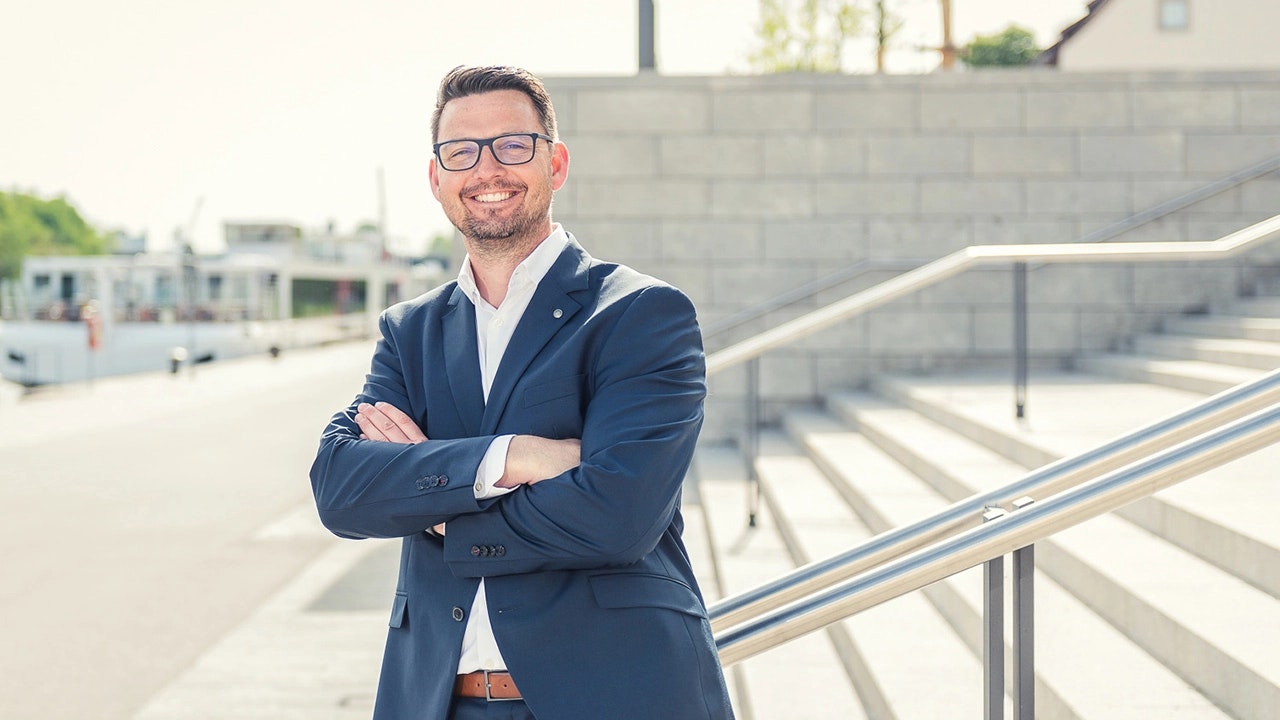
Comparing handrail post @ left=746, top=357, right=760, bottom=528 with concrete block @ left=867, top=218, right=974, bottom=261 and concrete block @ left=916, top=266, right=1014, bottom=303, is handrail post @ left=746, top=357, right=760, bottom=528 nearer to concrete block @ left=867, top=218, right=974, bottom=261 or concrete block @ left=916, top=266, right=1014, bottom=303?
concrete block @ left=916, top=266, right=1014, bottom=303

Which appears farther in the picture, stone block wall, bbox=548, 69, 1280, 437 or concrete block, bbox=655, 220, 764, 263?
concrete block, bbox=655, 220, 764, 263

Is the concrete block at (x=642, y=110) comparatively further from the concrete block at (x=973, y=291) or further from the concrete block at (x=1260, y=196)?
the concrete block at (x=1260, y=196)

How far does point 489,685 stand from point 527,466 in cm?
32

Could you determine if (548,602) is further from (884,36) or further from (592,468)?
(884,36)

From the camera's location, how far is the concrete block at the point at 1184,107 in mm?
7973

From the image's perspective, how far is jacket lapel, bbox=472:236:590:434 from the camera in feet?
5.39

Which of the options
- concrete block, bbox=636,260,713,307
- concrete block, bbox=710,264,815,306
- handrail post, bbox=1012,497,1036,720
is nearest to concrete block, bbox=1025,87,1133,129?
concrete block, bbox=710,264,815,306

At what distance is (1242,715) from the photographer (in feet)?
7.15

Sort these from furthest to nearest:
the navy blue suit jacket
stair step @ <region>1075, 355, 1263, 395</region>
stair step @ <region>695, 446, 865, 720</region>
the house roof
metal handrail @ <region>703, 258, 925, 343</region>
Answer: the house roof → metal handrail @ <region>703, 258, 925, 343</region> → stair step @ <region>1075, 355, 1263, 395</region> → stair step @ <region>695, 446, 865, 720</region> → the navy blue suit jacket

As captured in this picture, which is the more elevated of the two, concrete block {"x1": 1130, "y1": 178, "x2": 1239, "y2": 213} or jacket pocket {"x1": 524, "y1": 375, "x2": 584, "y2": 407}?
concrete block {"x1": 1130, "y1": 178, "x2": 1239, "y2": 213}

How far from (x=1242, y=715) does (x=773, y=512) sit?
11.6 feet

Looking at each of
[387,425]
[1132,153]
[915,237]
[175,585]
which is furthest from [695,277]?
[387,425]

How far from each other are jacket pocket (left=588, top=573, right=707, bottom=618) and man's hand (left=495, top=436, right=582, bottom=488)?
17 centimetres

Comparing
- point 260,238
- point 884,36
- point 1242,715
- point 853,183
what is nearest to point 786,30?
point 884,36
